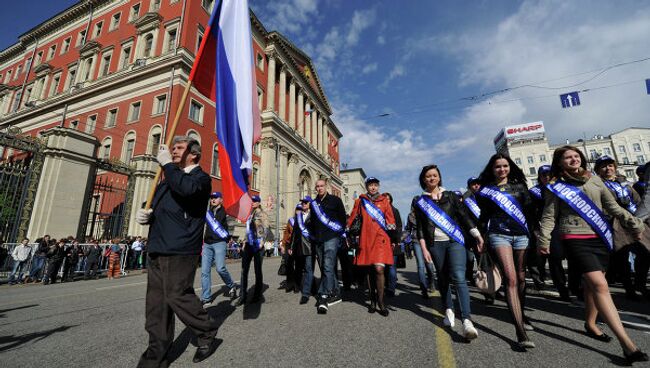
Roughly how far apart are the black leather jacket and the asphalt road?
3.55ft

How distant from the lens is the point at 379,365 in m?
2.34

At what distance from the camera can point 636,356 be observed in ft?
7.29

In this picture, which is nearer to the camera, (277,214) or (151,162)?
(151,162)

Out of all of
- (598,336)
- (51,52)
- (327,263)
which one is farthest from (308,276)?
(51,52)

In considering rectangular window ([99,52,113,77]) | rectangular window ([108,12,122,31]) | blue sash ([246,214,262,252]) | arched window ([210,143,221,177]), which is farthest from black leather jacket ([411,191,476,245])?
rectangular window ([108,12,122,31])

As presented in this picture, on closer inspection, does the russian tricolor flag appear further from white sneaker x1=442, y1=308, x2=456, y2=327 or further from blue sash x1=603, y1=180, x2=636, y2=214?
blue sash x1=603, y1=180, x2=636, y2=214

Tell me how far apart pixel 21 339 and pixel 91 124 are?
2862 centimetres

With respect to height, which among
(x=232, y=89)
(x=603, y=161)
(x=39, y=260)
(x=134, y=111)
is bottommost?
(x=39, y=260)

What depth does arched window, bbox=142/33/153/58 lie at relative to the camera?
81.3ft

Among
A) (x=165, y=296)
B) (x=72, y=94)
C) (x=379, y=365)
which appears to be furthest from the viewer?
(x=72, y=94)

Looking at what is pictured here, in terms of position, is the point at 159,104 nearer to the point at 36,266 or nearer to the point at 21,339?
the point at 36,266

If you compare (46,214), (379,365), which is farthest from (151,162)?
(379,365)

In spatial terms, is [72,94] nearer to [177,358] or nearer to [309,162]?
[309,162]

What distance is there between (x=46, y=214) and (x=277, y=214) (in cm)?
1712
